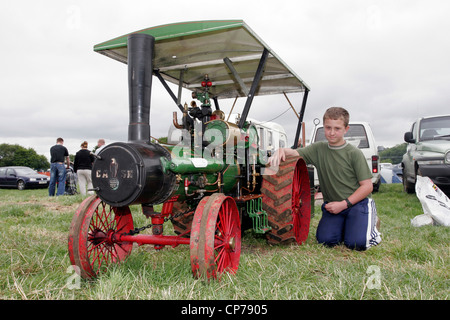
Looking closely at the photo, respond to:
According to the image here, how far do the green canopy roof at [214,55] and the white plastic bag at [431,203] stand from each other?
2034mm

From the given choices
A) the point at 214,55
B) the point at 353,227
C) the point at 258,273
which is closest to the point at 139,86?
the point at 214,55

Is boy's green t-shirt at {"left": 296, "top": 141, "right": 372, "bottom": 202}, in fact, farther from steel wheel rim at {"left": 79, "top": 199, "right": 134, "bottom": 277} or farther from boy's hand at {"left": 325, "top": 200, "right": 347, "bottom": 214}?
steel wheel rim at {"left": 79, "top": 199, "right": 134, "bottom": 277}

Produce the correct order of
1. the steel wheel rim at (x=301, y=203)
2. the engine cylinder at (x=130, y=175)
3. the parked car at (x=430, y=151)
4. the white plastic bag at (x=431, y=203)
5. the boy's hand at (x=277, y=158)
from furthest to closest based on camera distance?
the parked car at (x=430, y=151) → the white plastic bag at (x=431, y=203) → the steel wheel rim at (x=301, y=203) → the boy's hand at (x=277, y=158) → the engine cylinder at (x=130, y=175)

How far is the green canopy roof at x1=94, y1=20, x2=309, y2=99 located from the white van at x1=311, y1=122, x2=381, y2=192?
3884mm

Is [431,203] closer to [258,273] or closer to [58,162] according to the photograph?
[258,273]

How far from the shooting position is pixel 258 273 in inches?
102

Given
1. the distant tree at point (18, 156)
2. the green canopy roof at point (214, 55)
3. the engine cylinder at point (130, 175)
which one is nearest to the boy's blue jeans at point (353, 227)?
the green canopy roof at point (214, 55)

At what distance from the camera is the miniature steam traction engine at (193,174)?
243cm

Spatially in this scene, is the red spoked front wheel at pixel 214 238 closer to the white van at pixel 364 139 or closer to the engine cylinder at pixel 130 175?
the engine cylinder at pixel 130 175

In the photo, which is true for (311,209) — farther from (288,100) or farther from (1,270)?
(1,270)

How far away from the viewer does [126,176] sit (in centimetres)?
240

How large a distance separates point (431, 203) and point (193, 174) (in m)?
3.48
